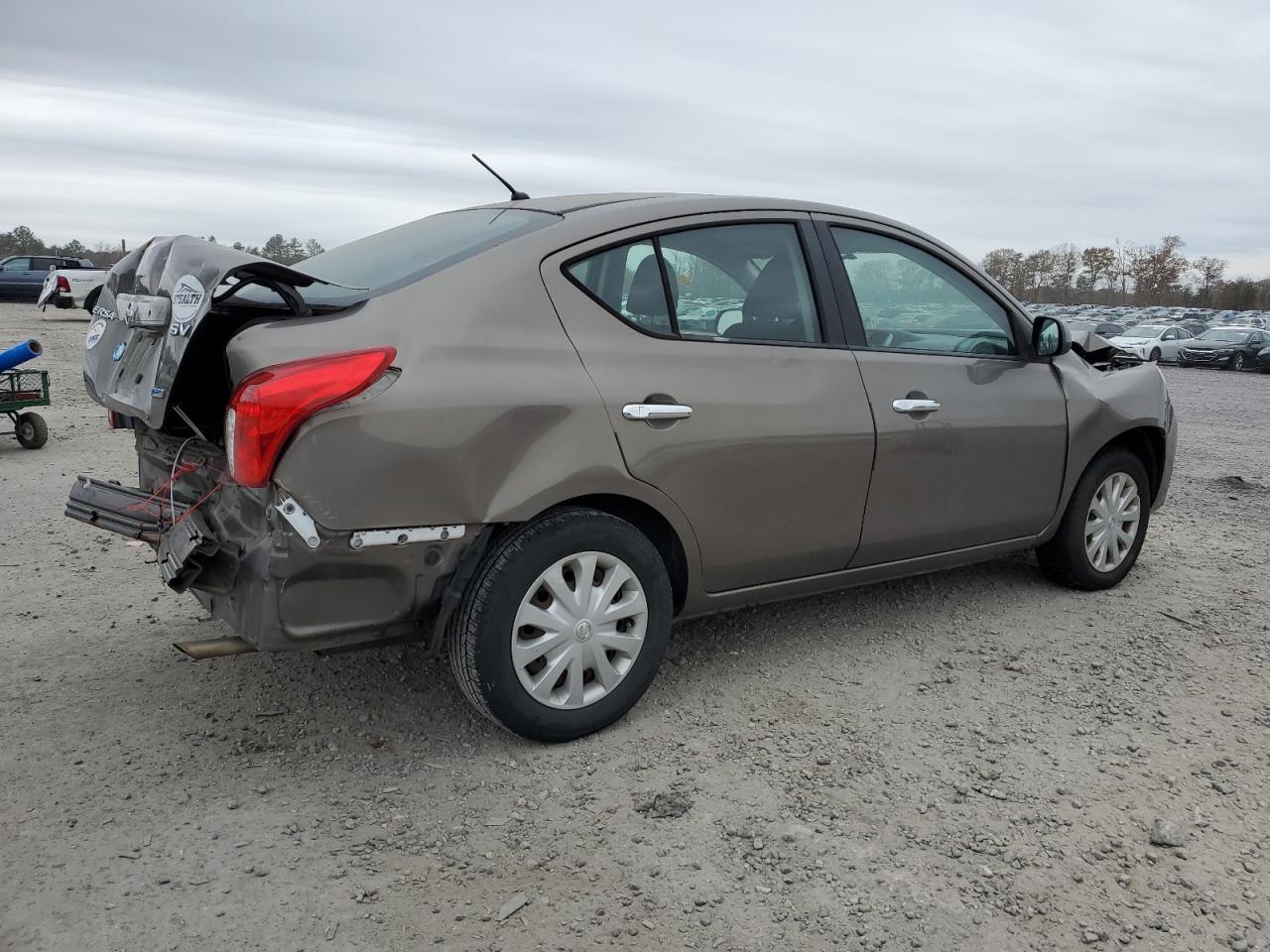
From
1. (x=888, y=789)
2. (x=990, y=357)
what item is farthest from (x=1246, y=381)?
(x=888, y=789)

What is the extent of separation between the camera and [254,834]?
2.80m

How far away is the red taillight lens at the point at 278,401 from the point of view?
8.97 ft

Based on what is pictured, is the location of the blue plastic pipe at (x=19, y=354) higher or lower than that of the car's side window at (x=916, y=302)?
lower

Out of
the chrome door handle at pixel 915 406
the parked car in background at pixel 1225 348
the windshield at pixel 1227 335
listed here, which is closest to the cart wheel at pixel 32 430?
the chrome door handle at pixel 915 406

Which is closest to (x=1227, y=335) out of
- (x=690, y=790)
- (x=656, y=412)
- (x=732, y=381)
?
(x=732, y=381)

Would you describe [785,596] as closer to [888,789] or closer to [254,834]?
[888,789]

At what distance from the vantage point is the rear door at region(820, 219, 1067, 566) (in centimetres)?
392

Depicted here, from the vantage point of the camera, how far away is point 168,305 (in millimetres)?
3033

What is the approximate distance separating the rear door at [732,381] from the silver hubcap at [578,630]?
34 cm

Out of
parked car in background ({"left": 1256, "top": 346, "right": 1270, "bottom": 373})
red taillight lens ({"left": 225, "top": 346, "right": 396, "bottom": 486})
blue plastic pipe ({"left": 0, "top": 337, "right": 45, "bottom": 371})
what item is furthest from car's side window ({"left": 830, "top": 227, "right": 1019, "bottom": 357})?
parked car in background ({"left": 1256, "top": 346, "right": 1270, "bottom": 373})

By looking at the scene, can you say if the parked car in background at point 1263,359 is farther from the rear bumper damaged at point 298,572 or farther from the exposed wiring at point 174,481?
the exposed wiring at point 174,481

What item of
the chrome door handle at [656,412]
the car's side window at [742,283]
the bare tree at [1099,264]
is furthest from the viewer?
the bare tree at [1099,264]

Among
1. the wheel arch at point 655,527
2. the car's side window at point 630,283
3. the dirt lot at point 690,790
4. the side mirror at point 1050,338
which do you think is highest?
the car's side window at point 630,283

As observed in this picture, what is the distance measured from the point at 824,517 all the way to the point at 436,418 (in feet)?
5.07
